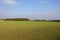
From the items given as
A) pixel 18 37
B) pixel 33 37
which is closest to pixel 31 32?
pixel 33 37

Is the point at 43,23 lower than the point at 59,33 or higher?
higher

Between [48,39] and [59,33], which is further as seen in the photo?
[59,33]

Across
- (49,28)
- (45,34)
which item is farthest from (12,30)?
(49,28)

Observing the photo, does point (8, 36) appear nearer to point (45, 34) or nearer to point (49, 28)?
point (45, 34)

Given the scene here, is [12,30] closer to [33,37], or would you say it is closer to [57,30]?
[33,37]

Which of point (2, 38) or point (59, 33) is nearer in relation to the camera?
point (2, 38)

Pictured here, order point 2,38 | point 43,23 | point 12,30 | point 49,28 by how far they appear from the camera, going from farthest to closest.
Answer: point 43,23, point 49,28, point 12,30, point 2,38

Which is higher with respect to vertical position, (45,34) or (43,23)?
(43,23)

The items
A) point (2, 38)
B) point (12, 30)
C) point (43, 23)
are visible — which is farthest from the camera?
point (43, 23)

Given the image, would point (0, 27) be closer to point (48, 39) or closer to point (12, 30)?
point (12, 30)
